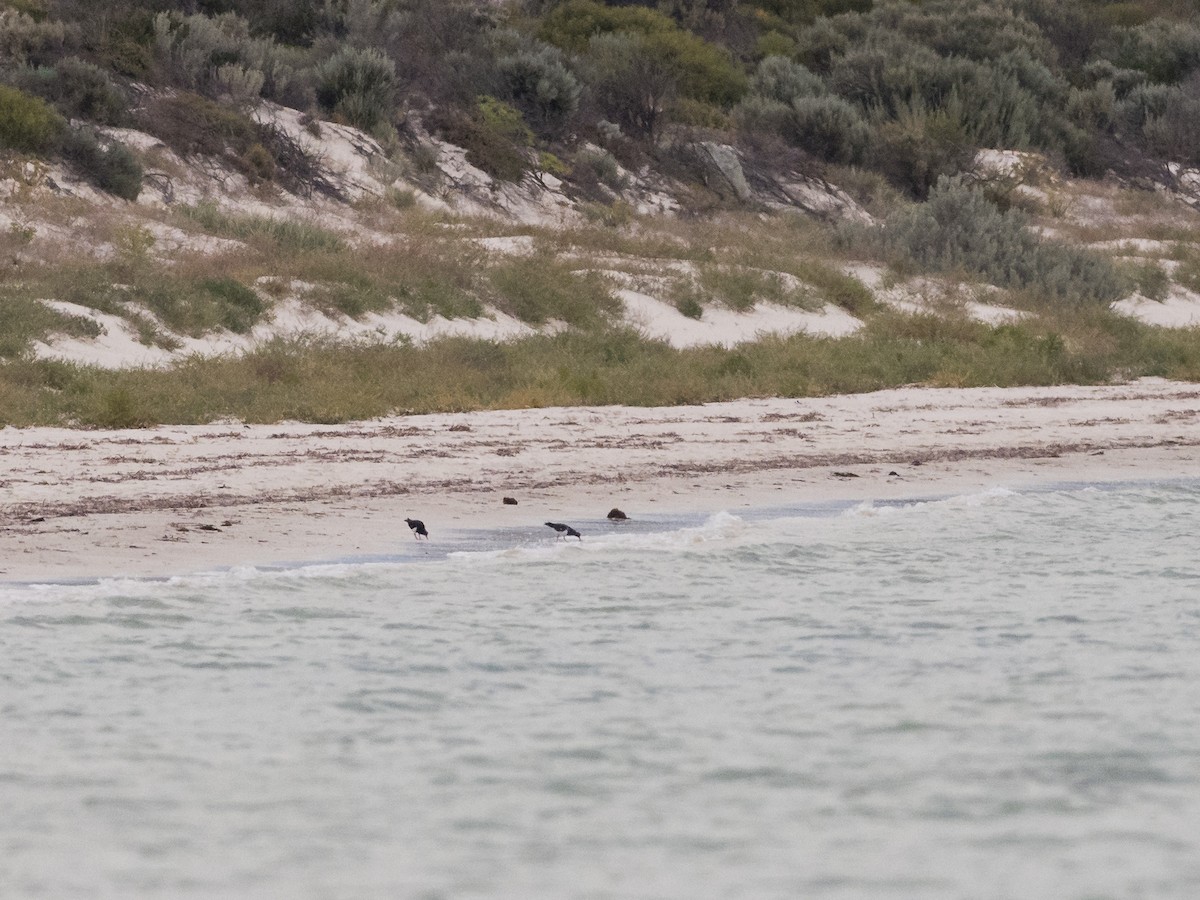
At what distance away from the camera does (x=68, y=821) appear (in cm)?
546

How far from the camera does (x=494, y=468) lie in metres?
12.7

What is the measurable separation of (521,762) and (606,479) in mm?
6497

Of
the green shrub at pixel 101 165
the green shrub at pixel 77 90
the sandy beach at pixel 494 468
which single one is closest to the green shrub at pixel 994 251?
the sandy beach at pixel 494 468

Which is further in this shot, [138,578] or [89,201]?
[89,201]

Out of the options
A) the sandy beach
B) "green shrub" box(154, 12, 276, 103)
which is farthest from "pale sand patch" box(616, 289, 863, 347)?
"green shrub" box(154, 12, 276, 103)

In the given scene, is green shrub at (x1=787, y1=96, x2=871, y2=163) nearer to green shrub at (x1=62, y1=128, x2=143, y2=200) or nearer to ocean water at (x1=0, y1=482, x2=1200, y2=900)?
green shrub at (x1=62, y1=128, x2=143, y2=200)

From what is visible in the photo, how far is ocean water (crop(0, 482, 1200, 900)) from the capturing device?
5.10 metres

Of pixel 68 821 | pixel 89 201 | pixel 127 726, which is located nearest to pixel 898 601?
pixel 127 726

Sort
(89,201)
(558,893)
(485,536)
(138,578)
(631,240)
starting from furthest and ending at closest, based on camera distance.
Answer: (631,240), (89,201), (485,536), (138,578), (558,893)

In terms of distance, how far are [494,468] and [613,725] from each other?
20.4 ft

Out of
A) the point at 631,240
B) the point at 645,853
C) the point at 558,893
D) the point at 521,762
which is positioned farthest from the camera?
the point at 631,240

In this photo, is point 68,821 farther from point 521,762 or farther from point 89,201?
point 89,201

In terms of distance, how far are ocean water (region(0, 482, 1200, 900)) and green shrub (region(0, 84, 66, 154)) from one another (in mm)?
16954

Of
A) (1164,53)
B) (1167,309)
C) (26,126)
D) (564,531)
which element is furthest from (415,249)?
(1164,53)
